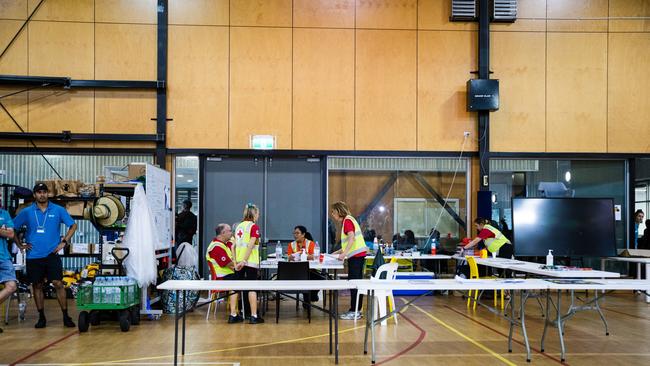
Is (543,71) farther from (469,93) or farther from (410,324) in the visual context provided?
(410,324)

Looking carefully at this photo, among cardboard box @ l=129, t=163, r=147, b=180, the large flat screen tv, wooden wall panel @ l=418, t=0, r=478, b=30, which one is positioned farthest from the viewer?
wooden wall panel @ l=418, t=0, r=478, b=30

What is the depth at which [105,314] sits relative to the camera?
8289 millimetres

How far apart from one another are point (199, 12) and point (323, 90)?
8.58 feet

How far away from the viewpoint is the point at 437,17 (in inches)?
467

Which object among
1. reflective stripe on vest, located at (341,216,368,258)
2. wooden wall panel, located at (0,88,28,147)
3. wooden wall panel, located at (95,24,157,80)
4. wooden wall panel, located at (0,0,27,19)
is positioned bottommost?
reflective stripe on vest, located at (341,216,368,258)

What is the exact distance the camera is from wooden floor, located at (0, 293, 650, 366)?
20.0 ft

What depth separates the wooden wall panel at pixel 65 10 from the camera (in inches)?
446

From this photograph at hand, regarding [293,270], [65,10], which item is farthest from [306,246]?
[65,10]

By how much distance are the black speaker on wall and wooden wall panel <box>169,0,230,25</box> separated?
18.2 ft

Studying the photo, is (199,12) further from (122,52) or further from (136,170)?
(136,170)

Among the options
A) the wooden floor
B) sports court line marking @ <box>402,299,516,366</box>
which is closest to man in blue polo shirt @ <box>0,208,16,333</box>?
the wooden floor

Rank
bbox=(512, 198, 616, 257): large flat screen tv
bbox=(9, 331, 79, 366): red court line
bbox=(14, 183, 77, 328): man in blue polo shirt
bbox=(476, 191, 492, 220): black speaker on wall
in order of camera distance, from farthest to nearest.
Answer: bbox=(476, 191, 492, 220): black speaker on wall
bbox=(512, 198, 616, 257): large flat screen tv
bbox=(14, 183, 77, 328): man in blue polo shirt
bbox=(9, 331, 79, 366): red court line

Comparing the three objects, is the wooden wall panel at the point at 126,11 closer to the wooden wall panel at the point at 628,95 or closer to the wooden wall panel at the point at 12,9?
the wooden wall panel at the point at 12,9

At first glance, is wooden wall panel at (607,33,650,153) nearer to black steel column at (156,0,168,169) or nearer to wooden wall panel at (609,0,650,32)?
wooden wall panel at (609,0,650,32)
